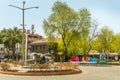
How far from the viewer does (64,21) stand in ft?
228

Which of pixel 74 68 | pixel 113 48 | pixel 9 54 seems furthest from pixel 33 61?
pixel 9 54

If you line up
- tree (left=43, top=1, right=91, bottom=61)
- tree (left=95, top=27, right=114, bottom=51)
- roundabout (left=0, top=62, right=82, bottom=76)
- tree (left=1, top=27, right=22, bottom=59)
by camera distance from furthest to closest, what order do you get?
tree (left=95, top=27, right=114, bottom=51) < tree (left=1, top=27, right=22, bottom=59) < tree (left=43, top=1, right=91, bottom=61) < roundabout (left=0, top=62, right=82, bottom=76)

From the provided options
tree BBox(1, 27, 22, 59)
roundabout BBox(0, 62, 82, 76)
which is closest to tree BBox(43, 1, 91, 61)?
Result: tree BBox(1, 27, 22, 59)

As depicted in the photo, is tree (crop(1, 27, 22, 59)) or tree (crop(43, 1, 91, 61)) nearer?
tree (crop(43, 1, 91, 61))

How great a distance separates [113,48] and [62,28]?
30.6 metres

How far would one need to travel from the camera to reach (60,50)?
282ft

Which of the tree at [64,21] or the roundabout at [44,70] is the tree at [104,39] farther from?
the roundabout at [44,70]

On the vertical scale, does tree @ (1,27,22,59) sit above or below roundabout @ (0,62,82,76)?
above

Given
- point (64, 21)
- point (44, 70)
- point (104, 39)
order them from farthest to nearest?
point (104, 39)
point (64, 21)
point (44, 70)

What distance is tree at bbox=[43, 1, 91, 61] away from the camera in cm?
6938

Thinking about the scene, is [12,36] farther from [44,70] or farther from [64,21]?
[44,70]

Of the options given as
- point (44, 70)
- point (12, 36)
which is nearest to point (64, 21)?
point (12, 36)

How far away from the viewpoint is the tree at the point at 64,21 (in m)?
69.4

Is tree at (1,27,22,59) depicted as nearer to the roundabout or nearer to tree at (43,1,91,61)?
tree at (43,1,91,61)
